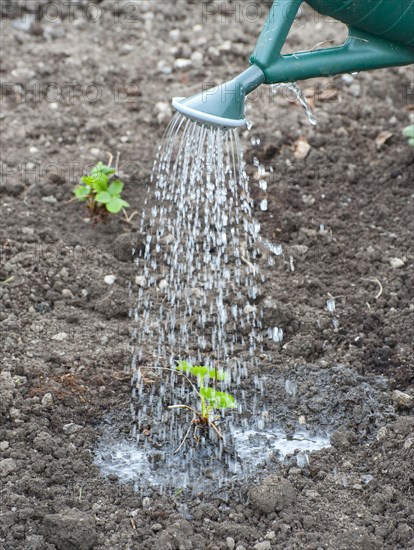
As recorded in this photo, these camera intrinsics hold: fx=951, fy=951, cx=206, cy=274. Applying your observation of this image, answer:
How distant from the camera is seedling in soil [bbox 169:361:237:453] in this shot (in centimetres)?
270

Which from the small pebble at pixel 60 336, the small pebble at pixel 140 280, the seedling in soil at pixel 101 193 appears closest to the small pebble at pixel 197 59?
the seedling in soil at pixel 101 193

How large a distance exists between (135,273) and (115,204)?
0.27m

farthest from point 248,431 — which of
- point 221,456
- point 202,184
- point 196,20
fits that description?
point 196,20

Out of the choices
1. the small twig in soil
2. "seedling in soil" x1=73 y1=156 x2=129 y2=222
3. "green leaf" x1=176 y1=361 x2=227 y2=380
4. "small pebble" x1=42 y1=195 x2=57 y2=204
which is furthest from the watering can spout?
"small pebble" x1=42 y1=195 x2=57 y2=204

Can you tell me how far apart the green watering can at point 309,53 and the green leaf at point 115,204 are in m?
0.97

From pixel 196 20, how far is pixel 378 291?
6.97 feet

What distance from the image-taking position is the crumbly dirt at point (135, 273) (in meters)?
2.53

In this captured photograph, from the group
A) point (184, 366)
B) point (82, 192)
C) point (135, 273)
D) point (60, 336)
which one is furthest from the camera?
point (82, 192)

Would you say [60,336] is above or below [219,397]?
below

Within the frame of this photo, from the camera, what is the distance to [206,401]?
2.96m

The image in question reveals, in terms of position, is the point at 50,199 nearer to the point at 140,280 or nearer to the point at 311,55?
the point at 140,280

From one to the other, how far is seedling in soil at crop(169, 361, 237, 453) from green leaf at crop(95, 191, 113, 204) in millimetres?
791

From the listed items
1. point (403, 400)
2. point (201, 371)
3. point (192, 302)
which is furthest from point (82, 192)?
point (403, 400)

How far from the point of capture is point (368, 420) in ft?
9.43
